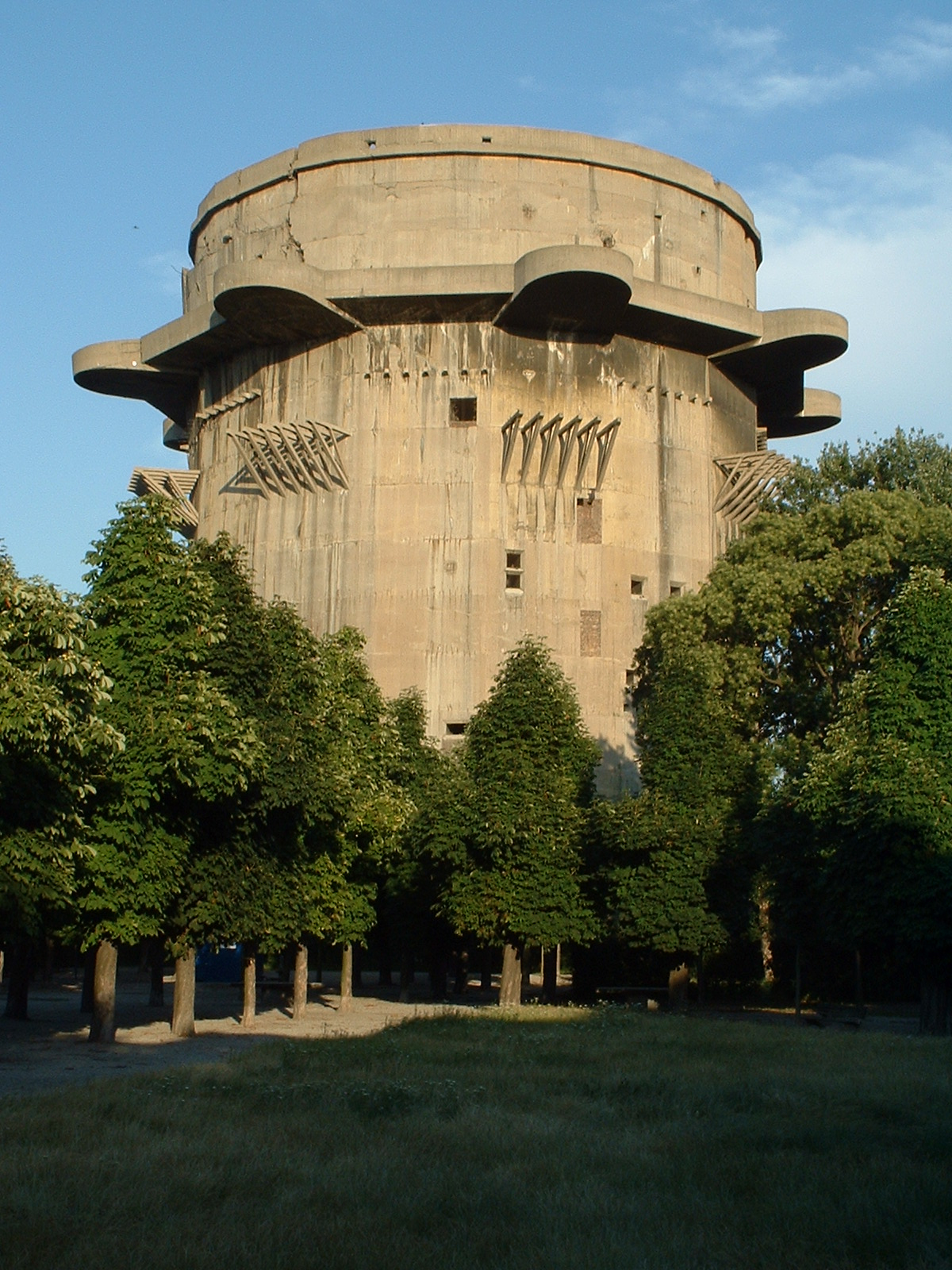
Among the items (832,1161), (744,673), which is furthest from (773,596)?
(832,1161)

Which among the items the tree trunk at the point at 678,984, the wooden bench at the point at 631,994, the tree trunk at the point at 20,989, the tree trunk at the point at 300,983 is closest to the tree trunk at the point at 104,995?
the tree trunk at the point at 20,989

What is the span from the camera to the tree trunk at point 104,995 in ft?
94.3

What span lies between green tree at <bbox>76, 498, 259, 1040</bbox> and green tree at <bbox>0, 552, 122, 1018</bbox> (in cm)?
244

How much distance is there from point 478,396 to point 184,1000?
33687mm

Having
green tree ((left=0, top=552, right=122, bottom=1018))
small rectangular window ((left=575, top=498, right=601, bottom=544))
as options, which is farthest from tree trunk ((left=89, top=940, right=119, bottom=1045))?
small rectangular window ((left=575, top=498, right=601, bottom=544))

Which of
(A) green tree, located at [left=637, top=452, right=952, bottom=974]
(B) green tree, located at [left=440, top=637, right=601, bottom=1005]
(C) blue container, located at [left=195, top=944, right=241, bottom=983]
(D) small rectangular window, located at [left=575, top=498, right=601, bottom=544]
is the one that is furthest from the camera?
(C) blue container, located at [left=195, top=944, right=241, bottom=983]

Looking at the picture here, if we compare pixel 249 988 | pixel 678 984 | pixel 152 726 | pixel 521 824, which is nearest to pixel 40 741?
pixel 152 726

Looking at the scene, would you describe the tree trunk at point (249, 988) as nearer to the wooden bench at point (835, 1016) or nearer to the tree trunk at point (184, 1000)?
the tree trunk at point (184, 1000)

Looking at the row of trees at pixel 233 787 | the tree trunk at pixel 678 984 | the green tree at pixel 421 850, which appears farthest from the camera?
the tree trunk at pixel 678 984

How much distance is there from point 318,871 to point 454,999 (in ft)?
53.4

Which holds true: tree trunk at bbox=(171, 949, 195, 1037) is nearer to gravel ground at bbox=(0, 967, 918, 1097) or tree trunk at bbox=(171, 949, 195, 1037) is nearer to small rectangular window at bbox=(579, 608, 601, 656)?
gravel ground at bbox=(0, 967, 918, 1097)

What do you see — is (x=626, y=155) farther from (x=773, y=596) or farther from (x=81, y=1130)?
(x=81, y=1130)

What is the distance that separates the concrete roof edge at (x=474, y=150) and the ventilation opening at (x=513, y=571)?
54.7 feet

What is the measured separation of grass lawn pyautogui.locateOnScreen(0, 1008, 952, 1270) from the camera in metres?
10.9
